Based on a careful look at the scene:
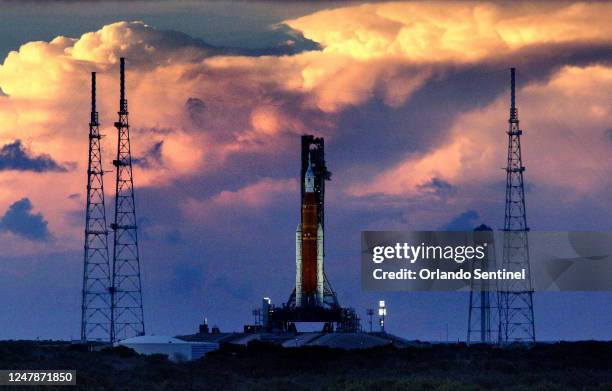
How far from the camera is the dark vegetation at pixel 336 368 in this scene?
3418 inches

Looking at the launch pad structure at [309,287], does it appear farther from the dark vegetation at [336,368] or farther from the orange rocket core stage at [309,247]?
the dark vegetation at [336,368]

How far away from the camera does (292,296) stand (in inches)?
6073

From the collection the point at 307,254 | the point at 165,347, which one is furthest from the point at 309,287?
the point at 165,347

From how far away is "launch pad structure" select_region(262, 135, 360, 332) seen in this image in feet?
498

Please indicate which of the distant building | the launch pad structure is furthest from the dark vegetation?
the launch pad structure

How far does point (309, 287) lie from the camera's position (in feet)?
501

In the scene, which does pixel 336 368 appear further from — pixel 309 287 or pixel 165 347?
pixel 309 287

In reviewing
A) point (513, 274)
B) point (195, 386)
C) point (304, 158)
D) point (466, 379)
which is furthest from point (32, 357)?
point (304, 158)

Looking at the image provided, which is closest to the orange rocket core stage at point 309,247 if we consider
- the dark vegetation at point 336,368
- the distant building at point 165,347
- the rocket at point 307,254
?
the rocket at point 307,254

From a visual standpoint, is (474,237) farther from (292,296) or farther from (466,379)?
(466,379)

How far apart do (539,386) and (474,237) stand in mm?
67106

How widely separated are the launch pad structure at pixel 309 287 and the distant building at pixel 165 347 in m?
27.4

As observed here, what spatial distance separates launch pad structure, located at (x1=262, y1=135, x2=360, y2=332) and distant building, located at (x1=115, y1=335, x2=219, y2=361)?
89.9ft

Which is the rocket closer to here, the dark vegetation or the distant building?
the dark vegetation
